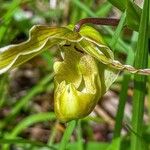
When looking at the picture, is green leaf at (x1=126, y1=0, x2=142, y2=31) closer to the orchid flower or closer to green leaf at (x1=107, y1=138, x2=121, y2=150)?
the orchid flower

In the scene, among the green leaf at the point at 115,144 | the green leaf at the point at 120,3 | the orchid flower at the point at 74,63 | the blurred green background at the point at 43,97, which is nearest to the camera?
the orchid flower at the point at 74,63

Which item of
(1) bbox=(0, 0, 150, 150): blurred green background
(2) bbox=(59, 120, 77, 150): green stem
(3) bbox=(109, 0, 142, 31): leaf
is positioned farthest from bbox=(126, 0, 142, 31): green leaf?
(1) bbox=(0, 0, 150, 150): blurred green background

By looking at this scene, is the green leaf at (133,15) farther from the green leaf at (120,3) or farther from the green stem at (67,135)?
the green stem at (67,135)

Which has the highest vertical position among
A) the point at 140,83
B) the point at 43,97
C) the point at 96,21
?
the point at 96,21

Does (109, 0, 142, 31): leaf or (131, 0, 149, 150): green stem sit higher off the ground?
(109, 0, 142, 31): leaf

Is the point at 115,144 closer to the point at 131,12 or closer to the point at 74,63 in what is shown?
the point at 74,63

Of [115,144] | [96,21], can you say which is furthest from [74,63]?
[115,144]

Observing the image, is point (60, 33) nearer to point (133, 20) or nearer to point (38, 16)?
point (133, 20)

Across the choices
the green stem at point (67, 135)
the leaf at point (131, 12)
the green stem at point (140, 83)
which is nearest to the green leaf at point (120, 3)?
the leaf at point (131, 12)

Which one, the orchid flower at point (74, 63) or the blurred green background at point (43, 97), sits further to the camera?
the blurred green background at point (43, 97)

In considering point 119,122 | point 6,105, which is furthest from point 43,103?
point 119,122
